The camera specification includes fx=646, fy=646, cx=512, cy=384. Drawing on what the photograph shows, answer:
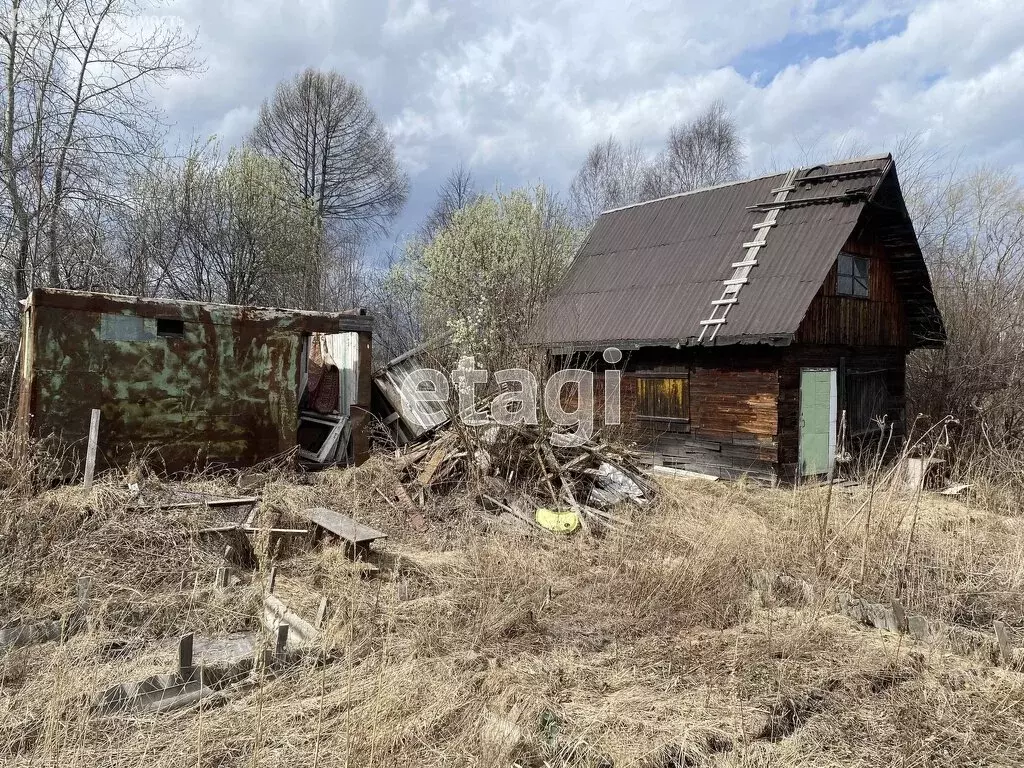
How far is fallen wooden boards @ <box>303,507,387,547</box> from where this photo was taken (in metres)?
6.27

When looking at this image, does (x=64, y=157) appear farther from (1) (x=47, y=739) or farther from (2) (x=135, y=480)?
(1) (x=47, y=739)

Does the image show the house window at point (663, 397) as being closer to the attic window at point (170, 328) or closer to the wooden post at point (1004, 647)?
the wooden post at point (1004, 647)

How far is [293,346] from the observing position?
966cm

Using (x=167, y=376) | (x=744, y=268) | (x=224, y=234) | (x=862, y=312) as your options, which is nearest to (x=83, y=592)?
(x=167, y=376)

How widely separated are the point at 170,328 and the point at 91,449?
2.00m

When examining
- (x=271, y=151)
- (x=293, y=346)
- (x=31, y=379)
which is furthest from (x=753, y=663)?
(x=271, y=151)

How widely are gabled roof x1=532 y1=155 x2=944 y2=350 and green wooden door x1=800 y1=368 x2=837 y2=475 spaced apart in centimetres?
165

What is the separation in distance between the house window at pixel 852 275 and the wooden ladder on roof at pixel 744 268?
4.90 ft

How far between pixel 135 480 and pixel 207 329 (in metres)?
2.50

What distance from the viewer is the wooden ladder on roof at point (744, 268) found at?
11.5m

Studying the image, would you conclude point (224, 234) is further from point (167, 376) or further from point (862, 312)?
point (862, 312)

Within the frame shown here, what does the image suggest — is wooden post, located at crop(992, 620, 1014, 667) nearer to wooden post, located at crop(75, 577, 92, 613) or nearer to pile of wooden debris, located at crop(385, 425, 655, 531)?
pile of wooden debris, located at crop(385, 425, 655, 531)

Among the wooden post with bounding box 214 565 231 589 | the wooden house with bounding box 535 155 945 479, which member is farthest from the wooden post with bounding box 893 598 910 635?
the wooden house with bounding box 535 155 945 479

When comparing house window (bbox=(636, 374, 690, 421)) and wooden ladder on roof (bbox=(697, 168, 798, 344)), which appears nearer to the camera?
wooden ladder on roof (bbox=(697, 168, 798, 344))
